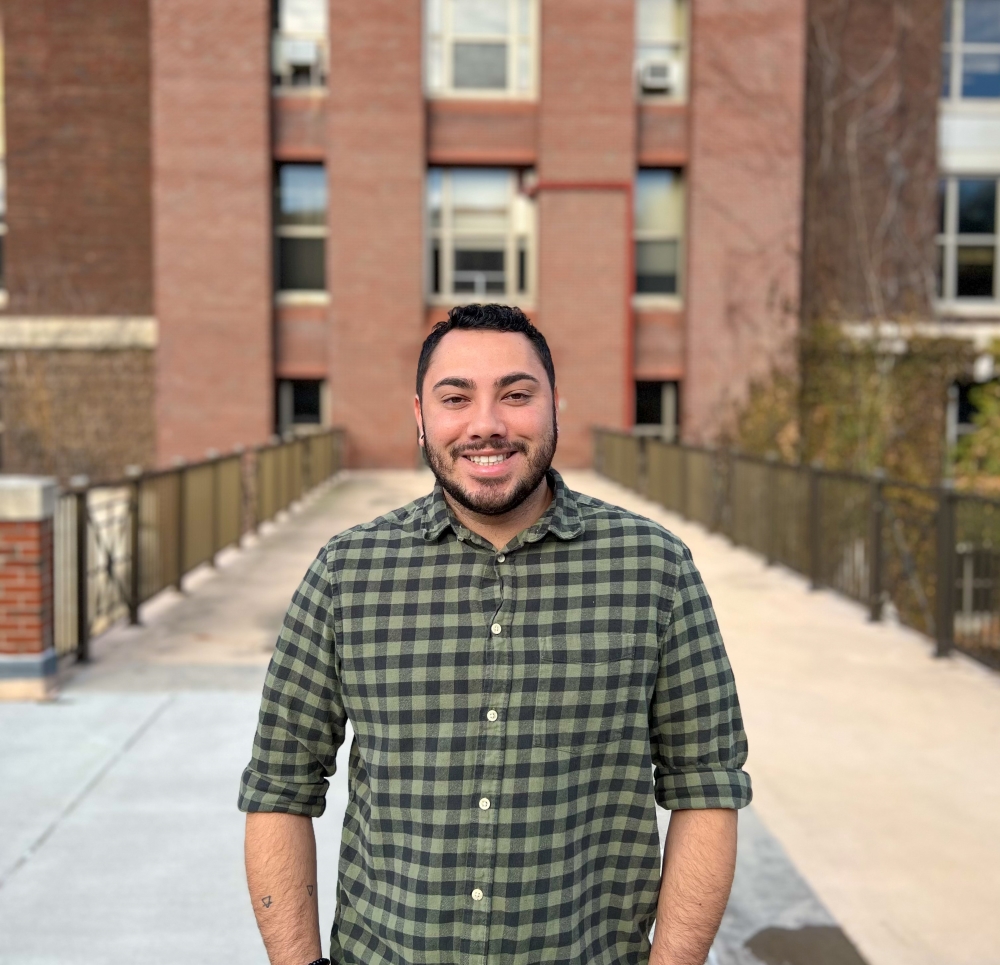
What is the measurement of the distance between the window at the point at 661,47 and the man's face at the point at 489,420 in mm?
25844

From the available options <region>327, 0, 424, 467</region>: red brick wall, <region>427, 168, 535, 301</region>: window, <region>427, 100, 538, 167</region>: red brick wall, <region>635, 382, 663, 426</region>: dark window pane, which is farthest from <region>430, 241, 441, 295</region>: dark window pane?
<region>635, 382, 663, 426</region>: dark window pane

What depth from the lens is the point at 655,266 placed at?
27109 millimetres

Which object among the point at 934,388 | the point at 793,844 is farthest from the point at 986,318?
the point at 793,844

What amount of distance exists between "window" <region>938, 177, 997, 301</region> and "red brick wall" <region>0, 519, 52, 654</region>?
2433 centimetres

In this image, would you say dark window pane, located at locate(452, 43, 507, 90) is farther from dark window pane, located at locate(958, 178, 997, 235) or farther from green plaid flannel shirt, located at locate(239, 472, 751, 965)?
green plaid flannel shirt, located at locate(239, 472, 751, 965)

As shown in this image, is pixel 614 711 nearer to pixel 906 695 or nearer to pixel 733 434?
pixel 906 695

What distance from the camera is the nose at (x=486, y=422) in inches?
87.2

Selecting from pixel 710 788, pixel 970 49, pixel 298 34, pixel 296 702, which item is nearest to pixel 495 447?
pixel 296 702

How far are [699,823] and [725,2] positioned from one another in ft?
86.6

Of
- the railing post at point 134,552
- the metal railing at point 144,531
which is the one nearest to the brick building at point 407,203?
the metal railing at point 144,531

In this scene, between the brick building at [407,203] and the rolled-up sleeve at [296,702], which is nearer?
the rolled-up sleeve at [296,702]

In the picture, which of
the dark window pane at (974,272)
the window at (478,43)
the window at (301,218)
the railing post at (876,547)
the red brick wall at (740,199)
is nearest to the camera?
the railing post at (876,547)

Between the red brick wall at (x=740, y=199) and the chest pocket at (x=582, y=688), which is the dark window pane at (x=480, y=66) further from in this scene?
the chest pocket at (x=582, y=688)

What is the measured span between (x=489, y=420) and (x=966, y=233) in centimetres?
2851
